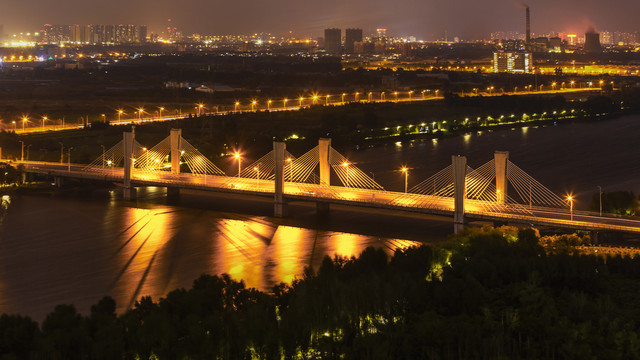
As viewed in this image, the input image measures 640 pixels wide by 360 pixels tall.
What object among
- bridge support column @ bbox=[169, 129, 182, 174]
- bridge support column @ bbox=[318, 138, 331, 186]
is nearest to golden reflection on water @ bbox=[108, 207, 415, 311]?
bridge support column @ bbox=[318, 138, 331, 186]

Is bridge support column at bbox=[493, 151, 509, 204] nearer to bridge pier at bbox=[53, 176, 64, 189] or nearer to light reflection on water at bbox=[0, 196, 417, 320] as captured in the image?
light reflection on water at bbox=[0, 196, 417, 320]

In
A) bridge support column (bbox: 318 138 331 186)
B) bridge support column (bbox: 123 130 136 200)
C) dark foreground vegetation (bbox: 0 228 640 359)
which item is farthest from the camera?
bridge support column (bbox: 123 130 136 200)

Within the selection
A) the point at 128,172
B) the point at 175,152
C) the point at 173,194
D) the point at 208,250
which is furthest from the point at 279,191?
the point at 175,152

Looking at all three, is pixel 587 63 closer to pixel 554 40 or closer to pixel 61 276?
pixel 554 40

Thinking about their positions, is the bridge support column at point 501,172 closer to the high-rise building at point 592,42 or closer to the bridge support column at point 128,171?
the bridge support column at point 128,171

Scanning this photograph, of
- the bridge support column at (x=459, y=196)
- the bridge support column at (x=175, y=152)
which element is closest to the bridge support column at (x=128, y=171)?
the bridge support column at (x=175, y=152)

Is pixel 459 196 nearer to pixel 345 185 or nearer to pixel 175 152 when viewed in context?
pixel 345 185

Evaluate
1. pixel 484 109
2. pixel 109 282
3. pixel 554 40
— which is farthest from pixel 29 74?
pixel 554 40
